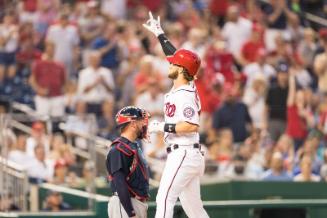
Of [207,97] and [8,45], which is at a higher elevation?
[8,45]

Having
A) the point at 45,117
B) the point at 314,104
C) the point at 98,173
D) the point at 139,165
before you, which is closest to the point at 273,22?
the point at 314,104

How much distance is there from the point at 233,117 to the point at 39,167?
3.89 metres

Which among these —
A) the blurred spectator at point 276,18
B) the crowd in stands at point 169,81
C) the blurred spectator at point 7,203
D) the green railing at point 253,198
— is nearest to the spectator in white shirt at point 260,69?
the crowd in stands at point 169,81

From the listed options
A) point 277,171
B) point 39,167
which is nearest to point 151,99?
point 277,171

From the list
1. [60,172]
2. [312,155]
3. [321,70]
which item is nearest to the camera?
[60,172]

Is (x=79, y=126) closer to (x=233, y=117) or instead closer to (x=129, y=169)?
(x=233, y=117)

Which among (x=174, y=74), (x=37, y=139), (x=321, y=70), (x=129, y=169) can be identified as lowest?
(x=129, y=169)

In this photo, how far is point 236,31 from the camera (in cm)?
2236

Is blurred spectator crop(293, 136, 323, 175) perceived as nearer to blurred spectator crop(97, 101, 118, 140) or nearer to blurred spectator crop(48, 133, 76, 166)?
blurred spectator crop(97, 101, 118, 140)

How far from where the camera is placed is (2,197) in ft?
49.8

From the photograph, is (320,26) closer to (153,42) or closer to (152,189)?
(153,42)

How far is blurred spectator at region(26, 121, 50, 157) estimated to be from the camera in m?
16.1

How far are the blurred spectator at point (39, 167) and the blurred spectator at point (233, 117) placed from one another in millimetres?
3610

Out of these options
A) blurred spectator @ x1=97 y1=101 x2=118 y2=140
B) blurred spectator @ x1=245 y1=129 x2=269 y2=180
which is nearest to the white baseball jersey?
blurred spectator @ x1=245 y1=129 x2=269 y2=180
